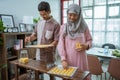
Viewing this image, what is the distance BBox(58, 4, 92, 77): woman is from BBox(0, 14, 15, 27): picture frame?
2162mm

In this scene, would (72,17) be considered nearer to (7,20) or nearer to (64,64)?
(64,64)

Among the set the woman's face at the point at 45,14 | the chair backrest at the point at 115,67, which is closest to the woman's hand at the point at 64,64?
the woman's face at the point at 45,14

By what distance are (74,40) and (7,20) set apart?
2342mm

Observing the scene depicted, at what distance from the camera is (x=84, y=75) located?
1.49 metres

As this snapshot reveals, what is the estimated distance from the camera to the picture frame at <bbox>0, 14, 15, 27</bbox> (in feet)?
11.5

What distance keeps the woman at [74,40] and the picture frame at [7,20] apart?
216cm

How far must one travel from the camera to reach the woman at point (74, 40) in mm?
1745

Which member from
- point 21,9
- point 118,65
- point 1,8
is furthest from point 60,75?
point 21,9

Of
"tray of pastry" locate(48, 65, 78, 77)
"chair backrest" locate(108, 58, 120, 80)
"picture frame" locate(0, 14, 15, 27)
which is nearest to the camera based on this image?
"tray of pastry" locate(48, 65, 78, 77)

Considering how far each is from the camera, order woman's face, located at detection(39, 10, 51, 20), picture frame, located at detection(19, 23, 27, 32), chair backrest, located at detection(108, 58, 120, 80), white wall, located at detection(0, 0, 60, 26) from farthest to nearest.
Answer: picture frame, located at detection(19, 23, 27, 32) < white wall, located at detection(0, 0, 60, 26) < chair backrest, located at detection(108, 58, 120, 80) < woman's face, located at detection(39, 10, 51, 20)

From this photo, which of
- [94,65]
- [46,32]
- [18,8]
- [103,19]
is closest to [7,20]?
[18,8]

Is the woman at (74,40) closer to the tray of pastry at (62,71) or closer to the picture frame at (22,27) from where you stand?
the tray of pastry at (62,71)

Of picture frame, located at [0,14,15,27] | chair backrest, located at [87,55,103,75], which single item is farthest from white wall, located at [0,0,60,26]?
chair backrest, located at [87,55,103,75]

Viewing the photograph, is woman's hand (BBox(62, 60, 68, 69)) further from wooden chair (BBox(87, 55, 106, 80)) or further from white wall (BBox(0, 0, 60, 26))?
white wall (BBox(0, 0, 60, 26))
